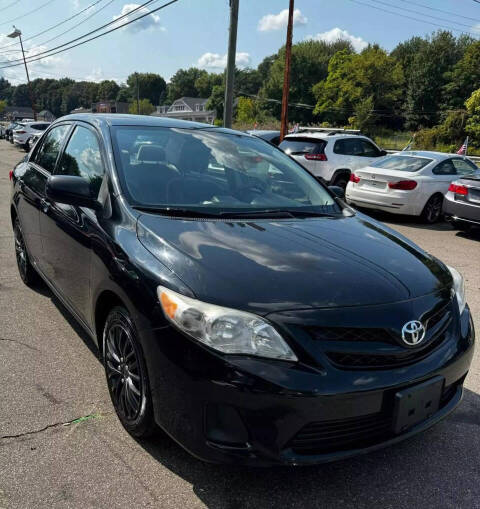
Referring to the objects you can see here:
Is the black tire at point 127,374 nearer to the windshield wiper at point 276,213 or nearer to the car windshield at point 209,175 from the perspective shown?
the car windshield at point 209,175

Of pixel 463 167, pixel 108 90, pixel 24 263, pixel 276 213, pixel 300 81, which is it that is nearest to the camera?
pixel 276 213

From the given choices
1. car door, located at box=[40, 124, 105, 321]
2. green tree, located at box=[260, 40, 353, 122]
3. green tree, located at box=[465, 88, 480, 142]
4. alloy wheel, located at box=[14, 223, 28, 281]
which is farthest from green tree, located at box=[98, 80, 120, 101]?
car door, located at box=[40, 124, 105, 321]

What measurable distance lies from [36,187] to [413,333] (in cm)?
320

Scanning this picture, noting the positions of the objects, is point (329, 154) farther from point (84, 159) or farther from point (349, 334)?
point (349, 334)

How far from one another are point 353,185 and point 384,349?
8386mm

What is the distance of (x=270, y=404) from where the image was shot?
71.4 inches

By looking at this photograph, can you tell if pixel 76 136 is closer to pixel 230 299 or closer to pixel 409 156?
pixel 230 299

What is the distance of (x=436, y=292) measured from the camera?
234 centimetres

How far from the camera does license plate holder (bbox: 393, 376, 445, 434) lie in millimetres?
1961

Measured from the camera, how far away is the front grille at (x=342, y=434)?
189 centimetres

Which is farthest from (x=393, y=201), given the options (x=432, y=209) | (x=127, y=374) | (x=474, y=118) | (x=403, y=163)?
(x=474, y=118)

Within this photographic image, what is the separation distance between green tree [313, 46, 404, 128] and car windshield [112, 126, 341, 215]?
70026 mm

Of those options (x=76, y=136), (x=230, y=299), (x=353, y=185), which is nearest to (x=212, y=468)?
(x=230, y=299)

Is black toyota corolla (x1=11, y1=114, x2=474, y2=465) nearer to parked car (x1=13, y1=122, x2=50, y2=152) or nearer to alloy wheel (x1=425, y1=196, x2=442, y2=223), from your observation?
alloy wheel (x1=425, y1=196, x2=442, y2=223)
